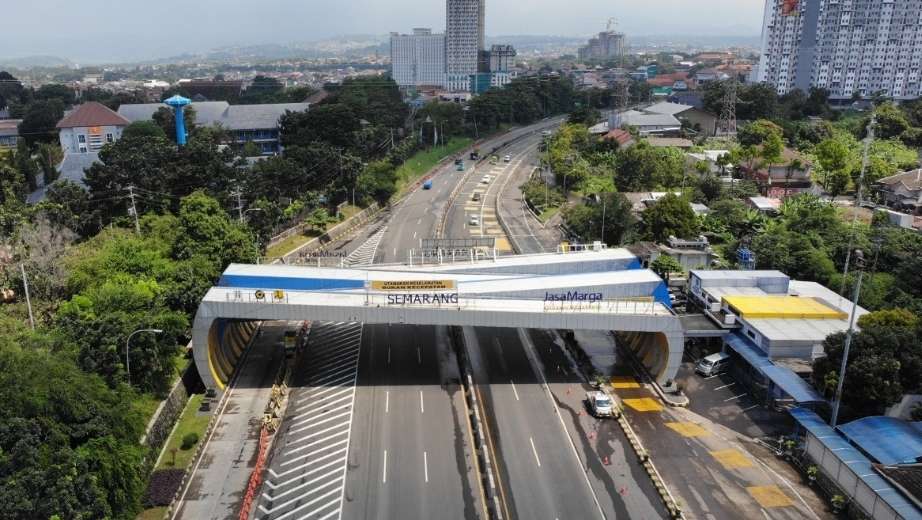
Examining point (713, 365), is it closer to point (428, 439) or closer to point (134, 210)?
point (428, 439)

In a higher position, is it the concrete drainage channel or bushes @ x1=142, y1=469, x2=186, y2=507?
the concrete drainage channel

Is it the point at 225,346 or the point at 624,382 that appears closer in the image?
the point at 624,382

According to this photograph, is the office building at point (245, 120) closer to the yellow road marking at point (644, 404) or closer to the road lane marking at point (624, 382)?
the road lane marking at point (624, 382)

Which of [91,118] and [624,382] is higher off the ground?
[91,118]

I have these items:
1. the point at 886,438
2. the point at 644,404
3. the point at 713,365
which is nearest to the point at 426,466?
the point at 644,404

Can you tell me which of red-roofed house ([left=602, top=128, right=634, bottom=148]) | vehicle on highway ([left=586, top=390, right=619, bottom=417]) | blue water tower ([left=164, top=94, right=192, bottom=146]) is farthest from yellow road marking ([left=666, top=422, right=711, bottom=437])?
blue water tower ([left=164, top=94, right=192, bottom=146])

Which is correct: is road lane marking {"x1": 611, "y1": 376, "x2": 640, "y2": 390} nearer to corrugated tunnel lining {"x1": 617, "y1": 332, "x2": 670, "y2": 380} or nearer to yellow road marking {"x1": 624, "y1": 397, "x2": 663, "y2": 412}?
corrugated tunnel lining {"x1": 617, "y1": 332, "x2": 670, "y2": 380}

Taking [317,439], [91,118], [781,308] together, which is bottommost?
[317,439]
